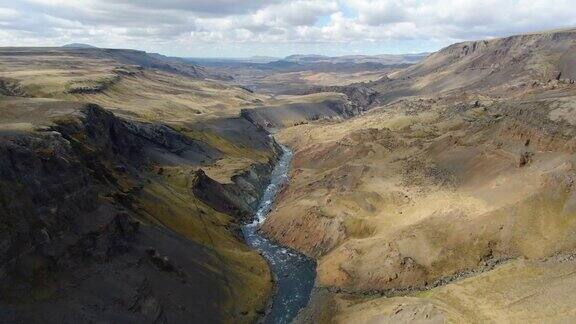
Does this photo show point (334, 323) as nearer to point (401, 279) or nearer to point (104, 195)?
point (401, 279)

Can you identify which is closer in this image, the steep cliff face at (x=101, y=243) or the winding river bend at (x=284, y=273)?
the steep cliff face at (x=101, y=243)

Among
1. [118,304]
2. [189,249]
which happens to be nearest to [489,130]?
A: [189,249]

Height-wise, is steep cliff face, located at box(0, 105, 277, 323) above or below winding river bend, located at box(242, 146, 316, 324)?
above

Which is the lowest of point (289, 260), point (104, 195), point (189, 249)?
point (289, 260)

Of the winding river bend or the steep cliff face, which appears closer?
the steep cliff face

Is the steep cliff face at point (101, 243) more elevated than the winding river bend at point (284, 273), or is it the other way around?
the steep cliff face at point (101, 243)
